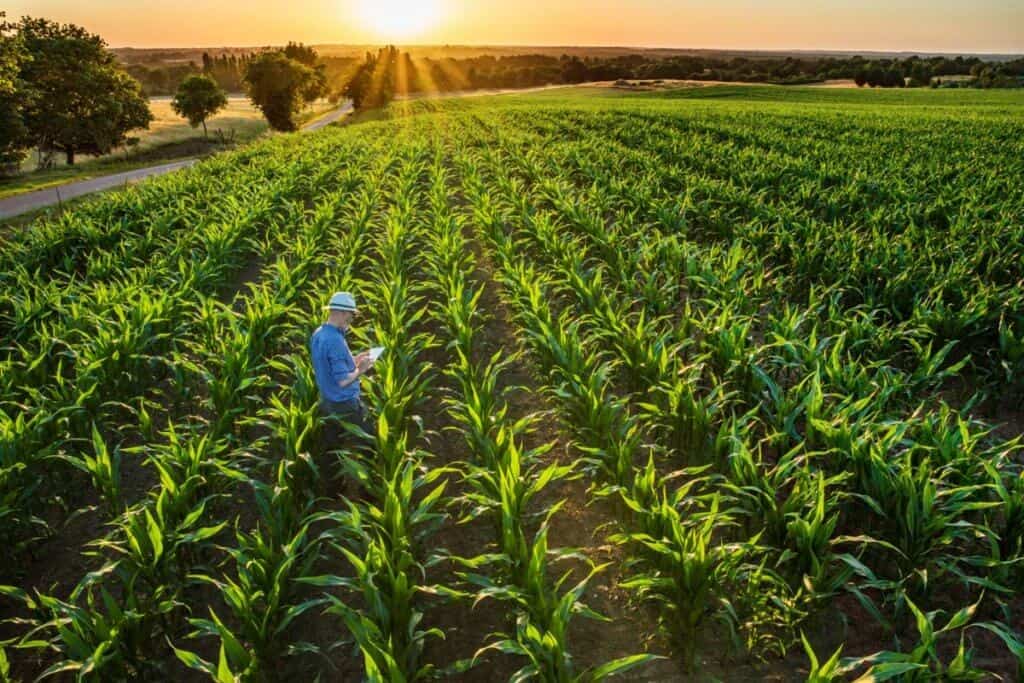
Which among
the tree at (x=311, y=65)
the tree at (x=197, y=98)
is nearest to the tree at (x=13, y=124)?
the tree at (x=197, y=98)

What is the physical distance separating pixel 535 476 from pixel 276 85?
6915 centimetres

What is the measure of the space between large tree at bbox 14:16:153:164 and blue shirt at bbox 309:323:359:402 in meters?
42.7

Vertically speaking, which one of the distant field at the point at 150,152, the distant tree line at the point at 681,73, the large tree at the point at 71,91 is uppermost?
the distant tree line at the point at 681,73

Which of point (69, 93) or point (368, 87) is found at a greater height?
point (368, 87)

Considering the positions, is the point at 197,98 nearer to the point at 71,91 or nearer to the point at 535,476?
the point at 71,91

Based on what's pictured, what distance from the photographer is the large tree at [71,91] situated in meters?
38.4

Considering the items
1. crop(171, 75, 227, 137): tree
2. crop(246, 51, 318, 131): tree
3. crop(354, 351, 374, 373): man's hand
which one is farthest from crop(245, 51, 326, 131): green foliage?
crop(354, 351, 374, 373): man's hand

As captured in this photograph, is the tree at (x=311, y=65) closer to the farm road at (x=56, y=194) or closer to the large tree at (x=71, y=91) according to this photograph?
the large tree at (x=71, y=91)

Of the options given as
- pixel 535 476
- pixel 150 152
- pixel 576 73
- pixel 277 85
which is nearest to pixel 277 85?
pixel 277 85

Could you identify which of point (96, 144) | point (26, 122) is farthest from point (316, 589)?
point (96, 144)

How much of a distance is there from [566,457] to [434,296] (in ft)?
18.2

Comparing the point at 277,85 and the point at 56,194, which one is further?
the point at 277,85

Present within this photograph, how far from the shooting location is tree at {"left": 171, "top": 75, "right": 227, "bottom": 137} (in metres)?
60.8

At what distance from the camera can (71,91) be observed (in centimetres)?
3984
